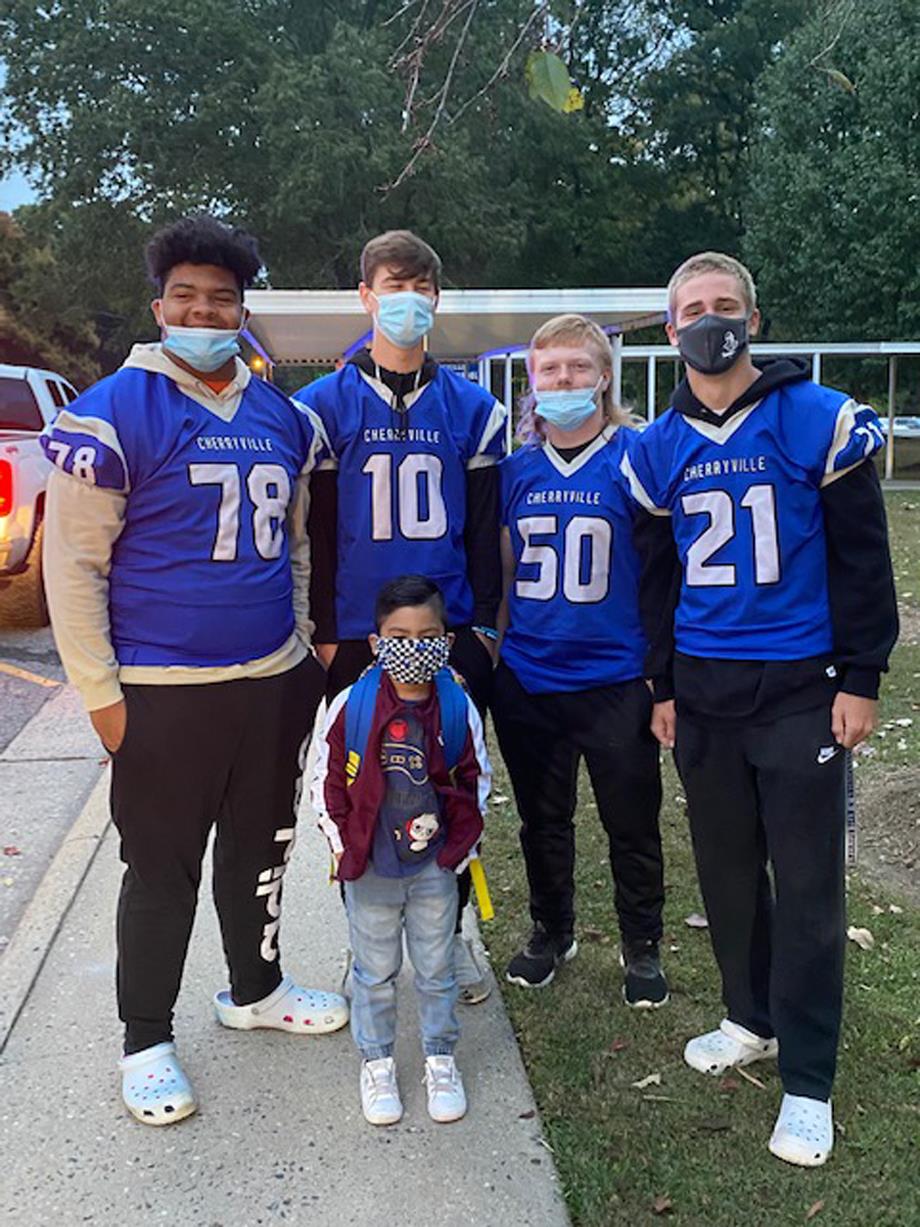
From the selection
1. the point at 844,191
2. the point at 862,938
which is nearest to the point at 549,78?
the point at 862,938

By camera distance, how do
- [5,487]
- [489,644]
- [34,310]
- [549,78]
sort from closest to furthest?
[549,78] → [489,644] → [5,487] → [34,310]

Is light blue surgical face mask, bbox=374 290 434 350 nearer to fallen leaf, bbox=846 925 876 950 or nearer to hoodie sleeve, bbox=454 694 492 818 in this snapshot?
hoodie sleeve, bbox=454 694 492 818

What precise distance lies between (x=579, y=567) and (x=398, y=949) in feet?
3.91

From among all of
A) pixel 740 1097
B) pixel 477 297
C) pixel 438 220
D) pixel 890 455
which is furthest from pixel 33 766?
pixel 438 220

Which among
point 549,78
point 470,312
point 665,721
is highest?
point 470,312

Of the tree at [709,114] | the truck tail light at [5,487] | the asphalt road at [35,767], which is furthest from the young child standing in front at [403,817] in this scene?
the tree at [709,114]

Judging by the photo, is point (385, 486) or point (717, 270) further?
point (385, 486)

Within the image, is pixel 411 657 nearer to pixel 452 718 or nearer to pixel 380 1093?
pixel 452 718

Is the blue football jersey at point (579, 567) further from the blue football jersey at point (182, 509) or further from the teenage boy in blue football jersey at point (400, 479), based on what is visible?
the blue football jersey at point (182, 509)

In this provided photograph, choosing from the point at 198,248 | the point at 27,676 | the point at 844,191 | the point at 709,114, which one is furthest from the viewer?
the point at 709,114

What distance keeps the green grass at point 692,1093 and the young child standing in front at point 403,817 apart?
0.39 m

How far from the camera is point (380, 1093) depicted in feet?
9.37

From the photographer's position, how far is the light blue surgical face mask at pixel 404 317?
3.11 m

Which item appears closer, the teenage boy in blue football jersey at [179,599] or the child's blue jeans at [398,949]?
the teenage boy in blue football jersey at [179,599]
